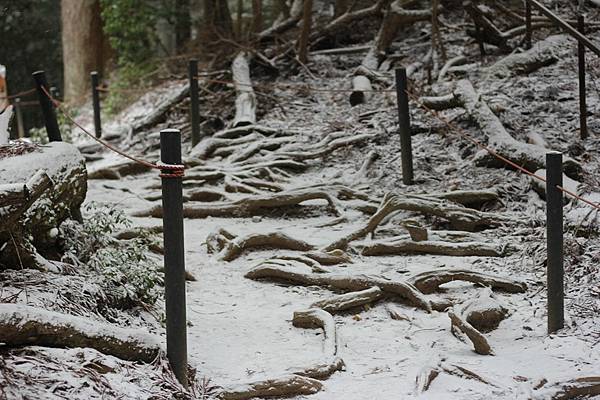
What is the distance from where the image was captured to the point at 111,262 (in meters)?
5.59

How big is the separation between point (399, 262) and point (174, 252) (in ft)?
9.23

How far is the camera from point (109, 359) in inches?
167

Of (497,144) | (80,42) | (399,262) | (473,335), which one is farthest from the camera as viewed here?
(80,42)

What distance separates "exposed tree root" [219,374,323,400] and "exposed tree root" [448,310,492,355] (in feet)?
3.29

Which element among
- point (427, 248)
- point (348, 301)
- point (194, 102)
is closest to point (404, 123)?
point (427, 248)

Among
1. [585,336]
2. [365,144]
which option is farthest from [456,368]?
[365,144]

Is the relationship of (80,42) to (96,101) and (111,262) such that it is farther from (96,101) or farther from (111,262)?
(111,262)

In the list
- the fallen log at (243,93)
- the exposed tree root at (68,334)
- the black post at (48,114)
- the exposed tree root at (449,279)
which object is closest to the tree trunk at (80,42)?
the fallen log at (243,93)

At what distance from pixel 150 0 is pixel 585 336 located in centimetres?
1419

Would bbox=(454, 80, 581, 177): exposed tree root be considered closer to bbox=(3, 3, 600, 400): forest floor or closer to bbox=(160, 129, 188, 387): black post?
bbox=(3, 3, 600, 400): forest floor

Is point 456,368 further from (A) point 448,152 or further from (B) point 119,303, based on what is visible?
(A) point 448,152

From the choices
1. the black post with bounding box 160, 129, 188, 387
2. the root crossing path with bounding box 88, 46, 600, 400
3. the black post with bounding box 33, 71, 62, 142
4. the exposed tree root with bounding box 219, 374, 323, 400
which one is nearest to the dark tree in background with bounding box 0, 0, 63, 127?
the root crossing path with bounding box 88, 46, 600, 400

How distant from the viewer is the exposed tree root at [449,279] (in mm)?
5945

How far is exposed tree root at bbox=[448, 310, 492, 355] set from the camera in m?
4.91
